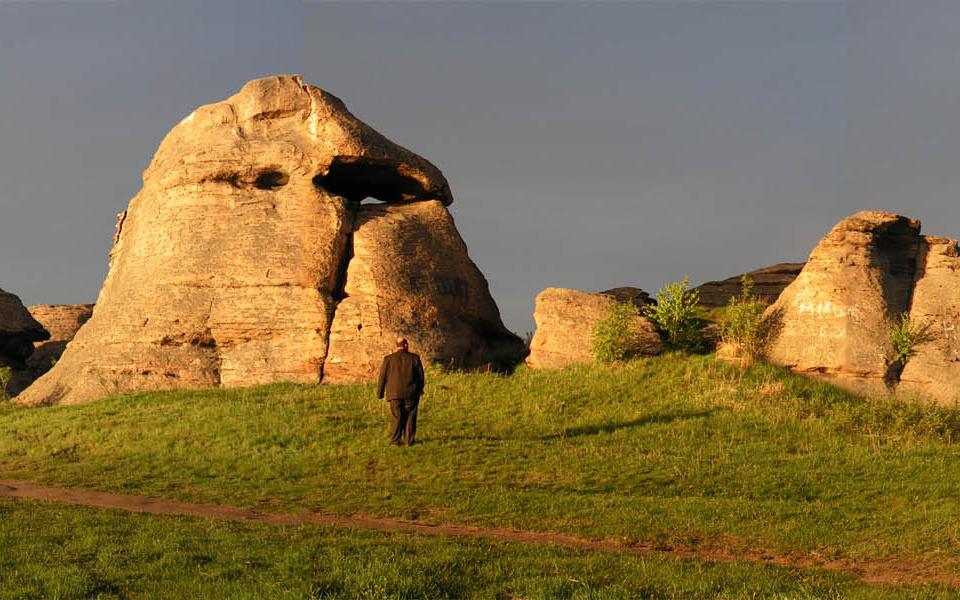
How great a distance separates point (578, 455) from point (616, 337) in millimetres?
8051

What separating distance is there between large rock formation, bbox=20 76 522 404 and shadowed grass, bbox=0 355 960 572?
223 centimetres

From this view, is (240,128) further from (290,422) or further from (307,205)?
(290,422)

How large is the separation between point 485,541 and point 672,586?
3.25 meters

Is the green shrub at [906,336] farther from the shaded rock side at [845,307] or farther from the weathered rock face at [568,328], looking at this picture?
the weathered rock face at [568,328]

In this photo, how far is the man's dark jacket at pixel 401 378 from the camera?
61.6 feet

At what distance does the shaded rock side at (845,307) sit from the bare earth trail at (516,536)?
44.3ft

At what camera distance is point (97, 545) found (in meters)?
10.7

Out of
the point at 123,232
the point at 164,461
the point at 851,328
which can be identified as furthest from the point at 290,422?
the point at 123,232

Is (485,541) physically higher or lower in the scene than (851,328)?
lower

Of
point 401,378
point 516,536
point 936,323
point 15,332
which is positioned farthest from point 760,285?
point 15,332

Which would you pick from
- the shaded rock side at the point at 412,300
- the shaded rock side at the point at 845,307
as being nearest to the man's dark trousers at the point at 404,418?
the shaded rock side at the point at 412,300

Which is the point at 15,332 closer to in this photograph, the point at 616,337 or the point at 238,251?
the point at 238,251

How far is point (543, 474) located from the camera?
17000mm

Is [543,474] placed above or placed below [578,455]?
below
